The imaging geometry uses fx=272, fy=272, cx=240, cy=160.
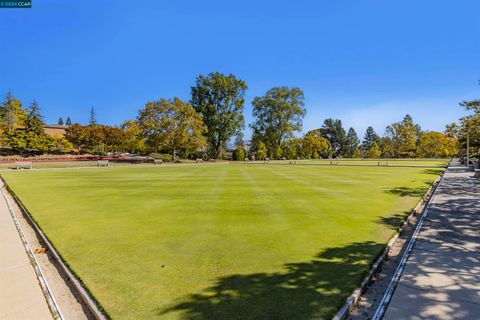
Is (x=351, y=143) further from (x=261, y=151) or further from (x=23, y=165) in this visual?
(x=23, y=165)

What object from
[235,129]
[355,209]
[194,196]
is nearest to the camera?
[355,209]

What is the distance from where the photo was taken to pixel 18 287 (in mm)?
4574

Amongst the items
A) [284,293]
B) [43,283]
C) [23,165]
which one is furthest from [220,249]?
[23,165]

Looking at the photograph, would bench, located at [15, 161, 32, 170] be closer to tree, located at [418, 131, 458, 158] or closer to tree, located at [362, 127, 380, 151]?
tree, located at [418, 131, 458, 158]

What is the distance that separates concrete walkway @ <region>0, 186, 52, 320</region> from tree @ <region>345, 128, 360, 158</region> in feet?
342

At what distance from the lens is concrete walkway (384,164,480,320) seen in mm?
3721

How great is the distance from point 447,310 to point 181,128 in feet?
166

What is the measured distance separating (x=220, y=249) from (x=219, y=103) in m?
61.7

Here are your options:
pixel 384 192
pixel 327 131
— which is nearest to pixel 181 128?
pixel 384 192

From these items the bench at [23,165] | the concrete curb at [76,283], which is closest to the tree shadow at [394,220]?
the concrete curb at [76,283]

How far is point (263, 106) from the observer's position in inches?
2923

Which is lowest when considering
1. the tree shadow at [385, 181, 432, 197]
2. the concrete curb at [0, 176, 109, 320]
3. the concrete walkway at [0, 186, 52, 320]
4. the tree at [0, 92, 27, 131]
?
the concrete walkway at [0, 186, 52, 320]

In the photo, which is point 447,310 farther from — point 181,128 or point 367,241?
point 181,128

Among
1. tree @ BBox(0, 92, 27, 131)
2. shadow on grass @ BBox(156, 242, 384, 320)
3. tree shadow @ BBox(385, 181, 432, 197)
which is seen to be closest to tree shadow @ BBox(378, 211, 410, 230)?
shadow on grass @ BBox(156, 242, 384, 320)
